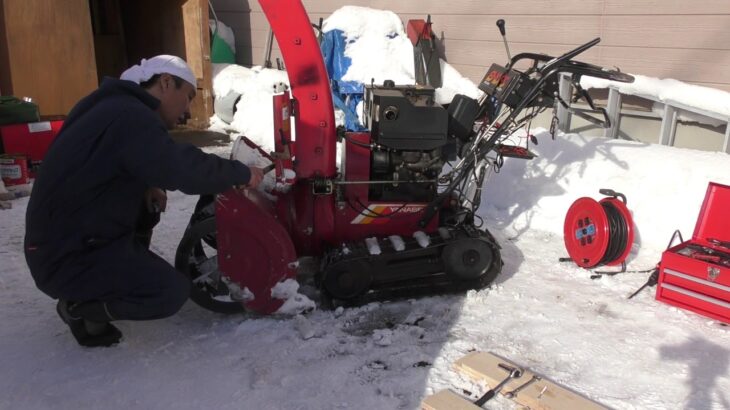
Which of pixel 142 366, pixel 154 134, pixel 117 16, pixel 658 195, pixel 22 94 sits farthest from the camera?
pixel 117 16

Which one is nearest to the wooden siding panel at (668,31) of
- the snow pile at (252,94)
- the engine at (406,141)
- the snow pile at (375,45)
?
the snow pile at (375,45)

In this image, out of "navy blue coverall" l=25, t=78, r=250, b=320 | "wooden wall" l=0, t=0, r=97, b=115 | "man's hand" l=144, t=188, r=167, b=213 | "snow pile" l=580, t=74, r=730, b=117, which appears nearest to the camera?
"navy blue coverall" l=25, t=78, r=250, b=320

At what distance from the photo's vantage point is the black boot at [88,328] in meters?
2.84

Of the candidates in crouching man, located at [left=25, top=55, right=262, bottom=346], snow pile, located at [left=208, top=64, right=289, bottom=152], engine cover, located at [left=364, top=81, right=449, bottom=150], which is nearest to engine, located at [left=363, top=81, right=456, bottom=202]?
engine cover, located at [left=364, top=81, right=449, bottom=150]

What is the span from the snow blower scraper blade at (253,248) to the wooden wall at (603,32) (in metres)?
4.47

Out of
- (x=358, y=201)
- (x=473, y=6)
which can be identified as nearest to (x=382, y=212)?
(x=358, y=201)

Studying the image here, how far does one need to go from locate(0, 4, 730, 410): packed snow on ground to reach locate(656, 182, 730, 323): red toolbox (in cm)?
9

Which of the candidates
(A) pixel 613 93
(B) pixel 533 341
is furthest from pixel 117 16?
(B) pixel 533 341

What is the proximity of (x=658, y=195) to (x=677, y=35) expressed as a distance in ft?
6.64

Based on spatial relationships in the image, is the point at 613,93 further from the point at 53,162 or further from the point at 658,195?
the point at 53,162

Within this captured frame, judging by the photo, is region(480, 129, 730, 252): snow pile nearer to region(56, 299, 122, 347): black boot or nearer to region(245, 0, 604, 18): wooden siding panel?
region(245, 0, 604, 18): wooden siding panel

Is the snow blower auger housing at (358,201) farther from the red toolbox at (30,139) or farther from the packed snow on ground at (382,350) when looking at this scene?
the red toolbox at (30,139)

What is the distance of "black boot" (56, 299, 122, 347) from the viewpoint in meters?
2.84

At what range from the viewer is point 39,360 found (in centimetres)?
284
